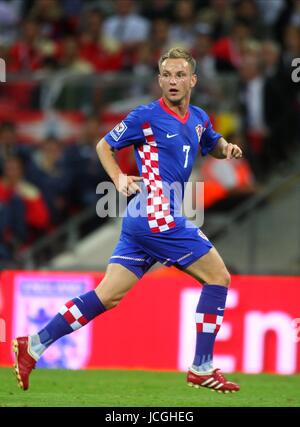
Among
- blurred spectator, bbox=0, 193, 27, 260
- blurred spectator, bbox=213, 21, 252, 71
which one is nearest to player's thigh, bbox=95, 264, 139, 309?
blurred spectator, bbox=0, 193, 27, 260

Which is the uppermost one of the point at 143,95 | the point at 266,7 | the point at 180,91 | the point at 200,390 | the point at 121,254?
the point at 266,7

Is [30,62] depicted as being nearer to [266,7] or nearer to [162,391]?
[266,7]

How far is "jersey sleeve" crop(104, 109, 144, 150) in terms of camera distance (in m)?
8.52

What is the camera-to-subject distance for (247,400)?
8.91 meters

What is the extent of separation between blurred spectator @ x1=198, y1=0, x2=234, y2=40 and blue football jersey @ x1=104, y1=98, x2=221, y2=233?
28.0ft

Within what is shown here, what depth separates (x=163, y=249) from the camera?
8.56 meters

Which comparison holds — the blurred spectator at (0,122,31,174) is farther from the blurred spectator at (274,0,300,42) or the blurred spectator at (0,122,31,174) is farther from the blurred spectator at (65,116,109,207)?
the blurred spectator at (274,0,300,42)

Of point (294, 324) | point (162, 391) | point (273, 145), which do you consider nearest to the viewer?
point (162, 391)

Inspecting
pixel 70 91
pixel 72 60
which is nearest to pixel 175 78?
pixel 70 91

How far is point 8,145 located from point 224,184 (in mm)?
2965

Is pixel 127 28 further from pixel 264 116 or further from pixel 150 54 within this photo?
pixel 264 116

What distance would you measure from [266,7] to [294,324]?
654 centimetres

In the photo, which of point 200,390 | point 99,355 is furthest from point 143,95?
point 200,390

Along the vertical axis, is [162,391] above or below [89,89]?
below
